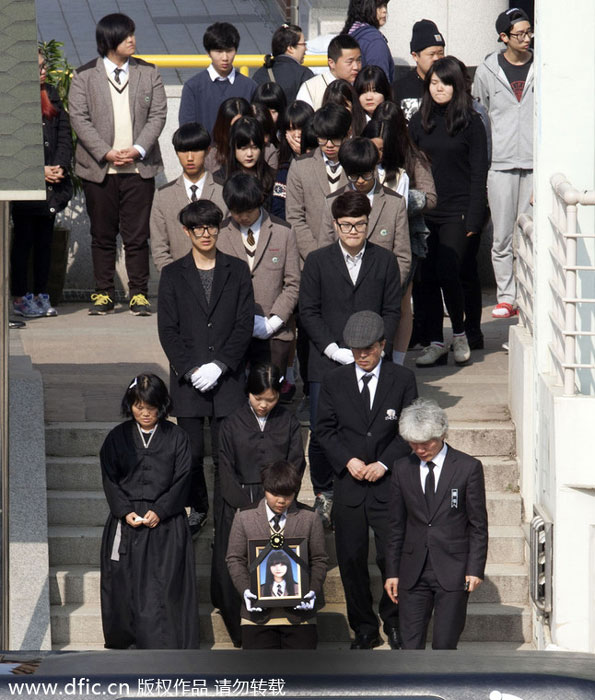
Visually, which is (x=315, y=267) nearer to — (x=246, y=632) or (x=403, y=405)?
(x=403, y=405)

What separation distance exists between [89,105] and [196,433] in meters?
4.37

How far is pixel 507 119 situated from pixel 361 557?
4.87 m

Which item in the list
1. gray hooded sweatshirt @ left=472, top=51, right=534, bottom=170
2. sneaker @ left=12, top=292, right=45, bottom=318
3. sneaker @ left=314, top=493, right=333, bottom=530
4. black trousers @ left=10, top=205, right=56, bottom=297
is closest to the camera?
sneaker @ left=314, top=493, right=333, bottom=530

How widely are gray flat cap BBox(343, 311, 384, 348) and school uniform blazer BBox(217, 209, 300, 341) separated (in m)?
1.18

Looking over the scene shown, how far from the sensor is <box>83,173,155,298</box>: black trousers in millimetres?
13078

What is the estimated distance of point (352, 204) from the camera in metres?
9.30

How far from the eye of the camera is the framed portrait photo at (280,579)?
27.7 feet

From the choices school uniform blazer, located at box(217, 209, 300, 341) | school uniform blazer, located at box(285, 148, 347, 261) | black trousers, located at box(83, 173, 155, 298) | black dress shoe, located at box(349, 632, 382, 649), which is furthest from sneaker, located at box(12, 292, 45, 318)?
black dress shoe, located at box(349, 632, 382, 649)

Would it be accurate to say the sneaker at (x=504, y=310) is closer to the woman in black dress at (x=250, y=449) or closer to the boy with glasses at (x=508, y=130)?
the boy with glasses at (x=508, y=130)

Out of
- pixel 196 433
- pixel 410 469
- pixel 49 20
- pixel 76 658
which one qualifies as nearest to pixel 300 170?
pixel 196 433

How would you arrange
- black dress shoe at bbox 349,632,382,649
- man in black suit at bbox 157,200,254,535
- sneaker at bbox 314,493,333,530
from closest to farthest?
black dress shoe at bbox 349,632,382,649 → man in black suit at bbox 157,200,254,535 → sneaker at bbox 314,493,333,530

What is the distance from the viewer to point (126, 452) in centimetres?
891

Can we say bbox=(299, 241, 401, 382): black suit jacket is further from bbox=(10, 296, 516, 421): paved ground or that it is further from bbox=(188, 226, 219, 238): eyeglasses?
bbox=(10, 296, 516, 421): paved ground

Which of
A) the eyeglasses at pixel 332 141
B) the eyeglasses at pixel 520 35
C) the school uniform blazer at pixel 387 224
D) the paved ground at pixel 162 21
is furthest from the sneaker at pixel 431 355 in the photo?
the paved ground at pixel 162 21
